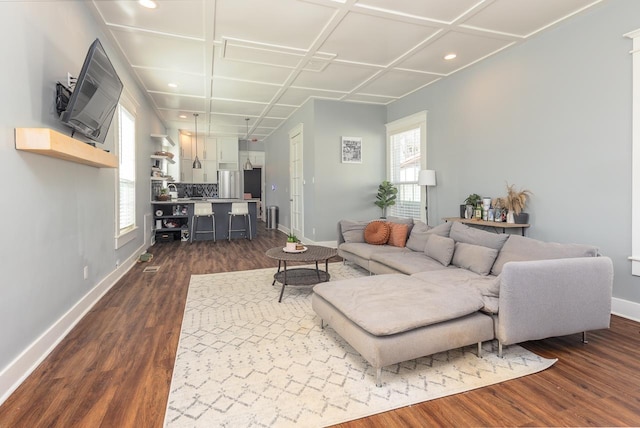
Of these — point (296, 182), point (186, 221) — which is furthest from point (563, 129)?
point (186, 221)

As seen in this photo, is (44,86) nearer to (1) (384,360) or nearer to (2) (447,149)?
(1) (384,360)

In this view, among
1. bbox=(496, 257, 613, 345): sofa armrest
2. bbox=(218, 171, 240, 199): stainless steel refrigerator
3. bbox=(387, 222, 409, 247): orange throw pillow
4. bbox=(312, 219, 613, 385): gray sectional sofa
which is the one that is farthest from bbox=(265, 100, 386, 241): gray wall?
bbox=(496, 257, 613, 345): sofa armrest

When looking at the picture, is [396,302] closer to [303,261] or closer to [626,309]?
[303,261]

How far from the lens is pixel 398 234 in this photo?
14.6 feet

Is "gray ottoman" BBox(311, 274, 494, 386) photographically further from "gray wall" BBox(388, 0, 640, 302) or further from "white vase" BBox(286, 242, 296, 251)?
"gray wall" BBox(388, 0, 640, 302)

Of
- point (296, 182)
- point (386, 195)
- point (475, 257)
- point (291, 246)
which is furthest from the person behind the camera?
point (296, 182)

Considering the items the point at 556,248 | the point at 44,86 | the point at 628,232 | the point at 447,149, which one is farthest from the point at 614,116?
the point at 44,86

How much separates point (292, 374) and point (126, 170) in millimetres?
4247

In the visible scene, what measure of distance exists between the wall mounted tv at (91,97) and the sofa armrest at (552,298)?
329 cm

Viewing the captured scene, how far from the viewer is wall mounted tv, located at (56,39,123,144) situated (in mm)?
2381

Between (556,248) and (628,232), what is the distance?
1006 millimetres

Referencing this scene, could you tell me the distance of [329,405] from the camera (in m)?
1.78

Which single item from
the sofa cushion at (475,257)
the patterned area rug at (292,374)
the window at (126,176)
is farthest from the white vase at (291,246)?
the window at (126,176)

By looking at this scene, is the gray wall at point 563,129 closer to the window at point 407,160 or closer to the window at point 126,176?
the window at point 407,160
